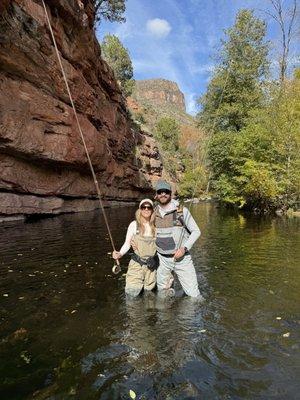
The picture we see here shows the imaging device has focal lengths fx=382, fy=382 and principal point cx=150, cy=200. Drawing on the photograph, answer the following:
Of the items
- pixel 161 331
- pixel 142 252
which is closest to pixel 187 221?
pixel 142 252

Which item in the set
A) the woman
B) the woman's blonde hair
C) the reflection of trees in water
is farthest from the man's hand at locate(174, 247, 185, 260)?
the reflection of trees in water

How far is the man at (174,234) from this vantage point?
7799 mm

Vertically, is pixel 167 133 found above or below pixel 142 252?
above

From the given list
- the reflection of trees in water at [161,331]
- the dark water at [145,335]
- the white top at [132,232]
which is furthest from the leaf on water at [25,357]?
the white top at [132,232]

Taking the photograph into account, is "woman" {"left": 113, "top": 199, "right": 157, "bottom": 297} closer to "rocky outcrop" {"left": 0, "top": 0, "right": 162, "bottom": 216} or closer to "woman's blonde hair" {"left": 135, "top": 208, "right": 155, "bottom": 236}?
"woman's blonde hair" {"left": 135, "top": 208, "right": 155, "bottom": 236}

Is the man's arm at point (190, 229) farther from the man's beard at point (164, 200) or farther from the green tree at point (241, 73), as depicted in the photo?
the green tree at point (241, 73)

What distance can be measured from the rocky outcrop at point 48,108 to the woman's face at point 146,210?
16.7 m

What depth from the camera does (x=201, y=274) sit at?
1138cm

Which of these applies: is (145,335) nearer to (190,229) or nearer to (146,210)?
(190,229)

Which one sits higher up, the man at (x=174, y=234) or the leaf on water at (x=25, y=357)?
the man at (x=174, y=234)

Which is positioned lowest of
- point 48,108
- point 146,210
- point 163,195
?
point 146,210

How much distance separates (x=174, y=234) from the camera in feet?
26.2

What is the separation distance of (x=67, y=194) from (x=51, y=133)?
5.89 meters

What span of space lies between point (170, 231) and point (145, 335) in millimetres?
2183
